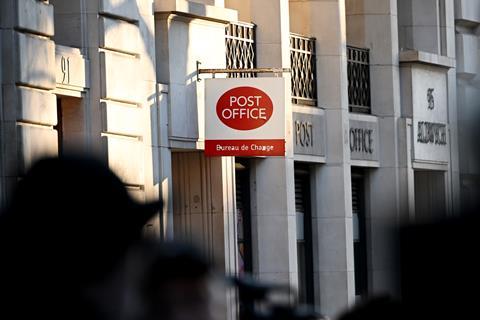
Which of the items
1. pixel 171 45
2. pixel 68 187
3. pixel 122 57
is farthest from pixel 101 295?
pixel 171 45

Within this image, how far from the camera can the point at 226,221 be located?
26.1 meters

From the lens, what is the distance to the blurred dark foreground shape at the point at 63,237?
322 centimetres

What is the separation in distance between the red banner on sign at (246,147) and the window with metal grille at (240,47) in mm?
1850

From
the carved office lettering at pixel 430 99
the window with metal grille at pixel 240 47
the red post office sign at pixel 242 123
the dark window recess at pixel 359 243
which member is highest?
the window with metal grille at pixel 240 47

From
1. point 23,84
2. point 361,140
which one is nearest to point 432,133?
point 361,140

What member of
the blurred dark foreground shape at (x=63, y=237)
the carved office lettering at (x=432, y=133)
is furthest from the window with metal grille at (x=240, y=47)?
the blurred dark foreground shape at (x=63, y=237)

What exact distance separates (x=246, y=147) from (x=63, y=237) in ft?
72.1

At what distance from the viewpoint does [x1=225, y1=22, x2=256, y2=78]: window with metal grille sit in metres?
27.1

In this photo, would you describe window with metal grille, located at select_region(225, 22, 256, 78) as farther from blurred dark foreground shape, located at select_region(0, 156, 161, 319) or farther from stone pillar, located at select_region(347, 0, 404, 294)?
blurred dark foreground shape, located at select_region(0, 156, 161, 319)

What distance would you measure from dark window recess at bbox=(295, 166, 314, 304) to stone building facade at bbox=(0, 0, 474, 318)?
0.03 m

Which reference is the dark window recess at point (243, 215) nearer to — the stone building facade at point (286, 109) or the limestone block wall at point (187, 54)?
the stone building facade at point (286, 109)

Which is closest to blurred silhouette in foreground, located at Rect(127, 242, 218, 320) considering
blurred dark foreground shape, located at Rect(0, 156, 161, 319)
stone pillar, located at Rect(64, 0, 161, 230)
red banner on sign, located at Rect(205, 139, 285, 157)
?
blurred dark foreground shape, located at Rect(0, 156, 161, 319)

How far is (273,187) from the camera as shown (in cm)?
2827

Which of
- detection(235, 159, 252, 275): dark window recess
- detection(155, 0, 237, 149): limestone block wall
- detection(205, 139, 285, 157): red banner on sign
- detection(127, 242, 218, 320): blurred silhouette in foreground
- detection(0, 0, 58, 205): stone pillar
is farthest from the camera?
detection(235, 159, 252, 275): dark window recess
